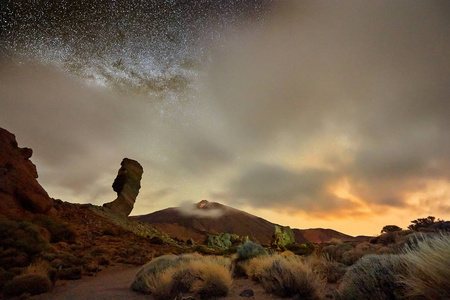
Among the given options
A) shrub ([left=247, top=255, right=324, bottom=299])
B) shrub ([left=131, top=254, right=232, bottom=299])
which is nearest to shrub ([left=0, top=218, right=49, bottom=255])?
shrub ([left=131, top=254, right=232, bottom=299])

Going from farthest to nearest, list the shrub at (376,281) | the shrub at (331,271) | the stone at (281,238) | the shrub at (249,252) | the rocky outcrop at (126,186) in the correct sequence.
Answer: the stone at (281,238) → the rocky outcrop at (126,186) → the shrub at (249,252) → the shrub at (331,271) → the shrub at (376,281)

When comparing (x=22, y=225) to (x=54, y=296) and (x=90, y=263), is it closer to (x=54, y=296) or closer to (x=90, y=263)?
(x=90, y=263)

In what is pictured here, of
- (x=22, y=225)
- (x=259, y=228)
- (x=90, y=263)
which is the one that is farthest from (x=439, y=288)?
(x=259, y=228)

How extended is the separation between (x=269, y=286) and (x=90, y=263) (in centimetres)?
1055

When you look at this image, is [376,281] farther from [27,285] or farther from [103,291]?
[27,285]

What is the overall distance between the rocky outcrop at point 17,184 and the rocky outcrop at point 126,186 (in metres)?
17.1

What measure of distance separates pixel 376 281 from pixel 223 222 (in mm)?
118725

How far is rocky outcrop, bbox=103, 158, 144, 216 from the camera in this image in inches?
1632

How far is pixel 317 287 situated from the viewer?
6090mm

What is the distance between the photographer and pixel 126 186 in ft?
147

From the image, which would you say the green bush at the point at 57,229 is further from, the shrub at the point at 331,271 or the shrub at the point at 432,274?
the shrub at the point at 432,274

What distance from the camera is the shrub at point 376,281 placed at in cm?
453

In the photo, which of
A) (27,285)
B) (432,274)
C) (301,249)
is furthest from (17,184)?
(301,249)

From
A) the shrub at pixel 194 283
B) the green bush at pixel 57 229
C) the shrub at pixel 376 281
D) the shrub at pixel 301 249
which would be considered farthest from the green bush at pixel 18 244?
the shrub at pixel 301 249
